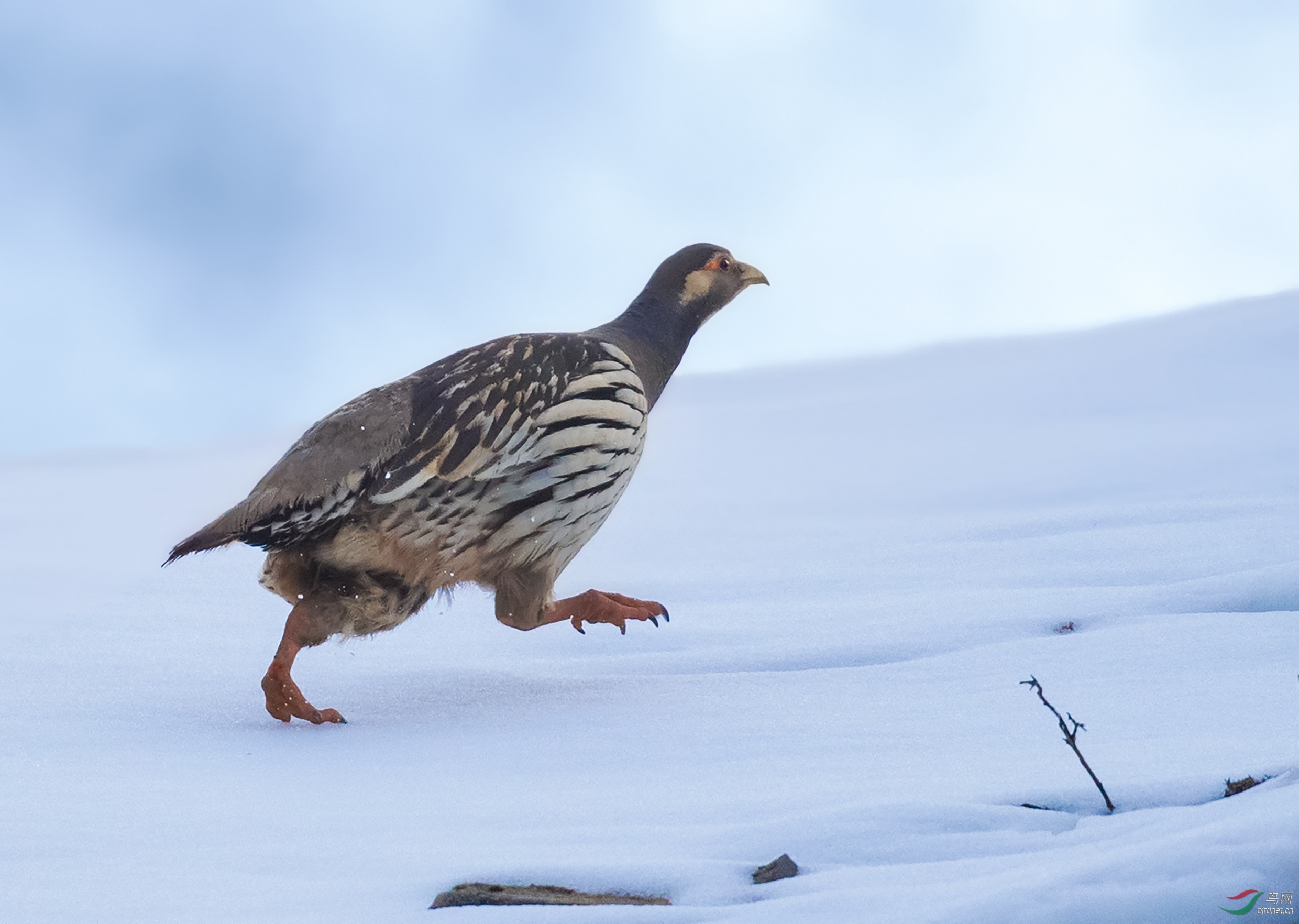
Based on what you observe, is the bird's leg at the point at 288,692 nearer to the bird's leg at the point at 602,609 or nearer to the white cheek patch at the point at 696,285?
the bird's leg at the point at 602,609

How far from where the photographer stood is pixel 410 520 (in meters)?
4.76

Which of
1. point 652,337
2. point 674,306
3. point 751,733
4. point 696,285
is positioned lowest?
point 751,733

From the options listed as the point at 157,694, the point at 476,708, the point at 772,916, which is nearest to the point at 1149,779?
the point at 772,916

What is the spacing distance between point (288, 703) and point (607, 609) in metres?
1.30

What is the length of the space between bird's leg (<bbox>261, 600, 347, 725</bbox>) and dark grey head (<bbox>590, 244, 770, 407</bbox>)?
1743 millimetres

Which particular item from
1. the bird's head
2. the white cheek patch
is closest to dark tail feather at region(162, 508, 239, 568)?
the bird's head

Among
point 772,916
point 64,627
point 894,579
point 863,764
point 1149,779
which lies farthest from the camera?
point 894,579

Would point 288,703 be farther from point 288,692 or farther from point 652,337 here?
point 652,337

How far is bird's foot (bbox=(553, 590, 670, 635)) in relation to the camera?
540cm

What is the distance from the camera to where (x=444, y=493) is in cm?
476

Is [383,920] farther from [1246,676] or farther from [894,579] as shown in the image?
[894,579]

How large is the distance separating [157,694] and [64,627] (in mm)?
1212

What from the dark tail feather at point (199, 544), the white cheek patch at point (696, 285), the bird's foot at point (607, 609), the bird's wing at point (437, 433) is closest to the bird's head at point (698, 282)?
the white cheek patch at point (696, 285)

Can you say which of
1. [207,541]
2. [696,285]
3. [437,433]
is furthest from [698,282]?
[207,541]
